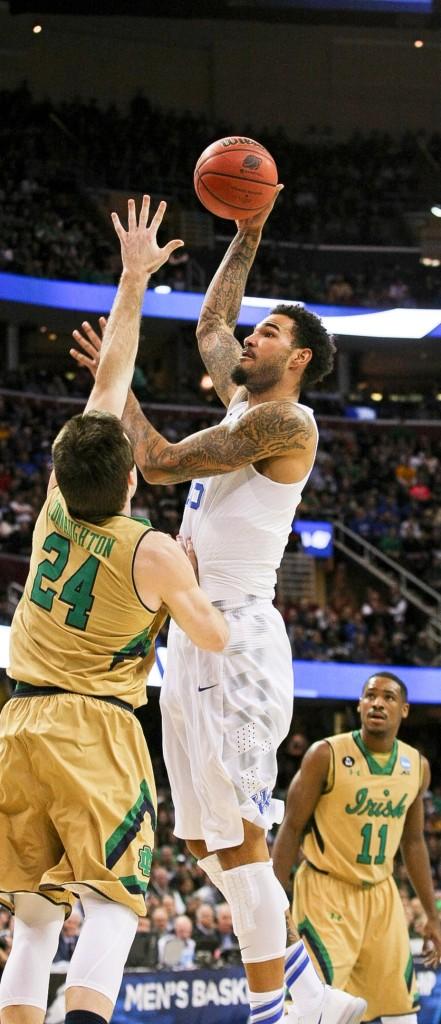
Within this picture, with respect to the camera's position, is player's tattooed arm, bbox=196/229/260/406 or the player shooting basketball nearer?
the player shooting basketball

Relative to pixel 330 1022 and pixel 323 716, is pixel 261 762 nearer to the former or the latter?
pixel 330 1022

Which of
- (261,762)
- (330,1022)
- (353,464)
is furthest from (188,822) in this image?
(353,464)

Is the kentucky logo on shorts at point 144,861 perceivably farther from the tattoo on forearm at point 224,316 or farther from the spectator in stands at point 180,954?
the spectator in stands at point 180,954

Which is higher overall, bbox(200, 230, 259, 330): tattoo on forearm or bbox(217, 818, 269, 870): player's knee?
bbox(200, 230, 259, 330): tattoo on forearm

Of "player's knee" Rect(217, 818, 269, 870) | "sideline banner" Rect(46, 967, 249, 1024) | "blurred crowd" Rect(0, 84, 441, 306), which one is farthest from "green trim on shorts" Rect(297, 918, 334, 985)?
"blurred crowd" Rect(0, 84, 441, 306)

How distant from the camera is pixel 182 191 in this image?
28859 mm

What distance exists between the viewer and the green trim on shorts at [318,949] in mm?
6316

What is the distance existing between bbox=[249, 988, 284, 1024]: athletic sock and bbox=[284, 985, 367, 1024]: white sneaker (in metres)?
0.54

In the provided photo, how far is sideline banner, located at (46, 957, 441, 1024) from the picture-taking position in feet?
28.8

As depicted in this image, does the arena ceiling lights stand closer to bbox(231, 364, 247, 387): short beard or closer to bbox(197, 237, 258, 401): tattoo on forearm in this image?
bbox(197, 237, 258, 401): tattoo on forearm

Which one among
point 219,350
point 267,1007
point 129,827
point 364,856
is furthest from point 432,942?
point 129,827

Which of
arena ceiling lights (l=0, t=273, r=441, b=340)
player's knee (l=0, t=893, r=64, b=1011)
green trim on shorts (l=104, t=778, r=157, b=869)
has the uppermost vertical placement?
arena ceiling lights (l=0, t=273, r=441, b=340)

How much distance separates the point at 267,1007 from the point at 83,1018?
1.00 metres

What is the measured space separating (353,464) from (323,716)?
5.15 metres
